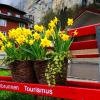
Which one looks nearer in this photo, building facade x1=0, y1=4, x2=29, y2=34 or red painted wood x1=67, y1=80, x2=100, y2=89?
red painted wood x1=67, y1=80, x2=100, y2=89

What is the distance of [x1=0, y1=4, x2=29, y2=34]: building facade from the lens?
80500mm

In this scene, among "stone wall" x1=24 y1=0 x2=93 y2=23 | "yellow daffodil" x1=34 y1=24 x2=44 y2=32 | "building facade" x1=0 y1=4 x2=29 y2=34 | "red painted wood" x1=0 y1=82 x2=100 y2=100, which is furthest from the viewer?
"stone wall" x1=24 y1=0 x2=93 y2=23

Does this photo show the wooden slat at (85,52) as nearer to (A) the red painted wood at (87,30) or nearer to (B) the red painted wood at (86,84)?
(A) the red painted wood at (87,30)

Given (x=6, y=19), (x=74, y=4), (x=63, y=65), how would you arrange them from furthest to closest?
(x=74, y=4)
(x=6, y=19)
(x=63, y=65)

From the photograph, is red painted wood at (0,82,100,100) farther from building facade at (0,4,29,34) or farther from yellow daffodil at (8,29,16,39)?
building facade at (0,4,29,34)

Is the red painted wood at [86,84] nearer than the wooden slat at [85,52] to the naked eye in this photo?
Yes

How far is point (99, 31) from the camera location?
4.37 m

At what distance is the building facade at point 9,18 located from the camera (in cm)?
8050

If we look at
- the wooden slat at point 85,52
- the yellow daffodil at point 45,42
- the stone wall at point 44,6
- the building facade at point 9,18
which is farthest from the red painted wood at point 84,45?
the stone wall at point 44,6

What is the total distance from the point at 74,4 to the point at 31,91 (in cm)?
8383

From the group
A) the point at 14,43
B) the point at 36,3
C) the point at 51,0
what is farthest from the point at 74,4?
the point at 14,43

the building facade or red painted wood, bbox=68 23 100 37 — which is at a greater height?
the building facade

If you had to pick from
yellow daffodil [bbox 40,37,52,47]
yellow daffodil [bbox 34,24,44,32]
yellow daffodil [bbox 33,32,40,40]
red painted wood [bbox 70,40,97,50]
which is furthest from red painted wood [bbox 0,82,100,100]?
red painted wood [bbox 70,40,97,50]

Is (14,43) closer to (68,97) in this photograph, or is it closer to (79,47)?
(79,47)
